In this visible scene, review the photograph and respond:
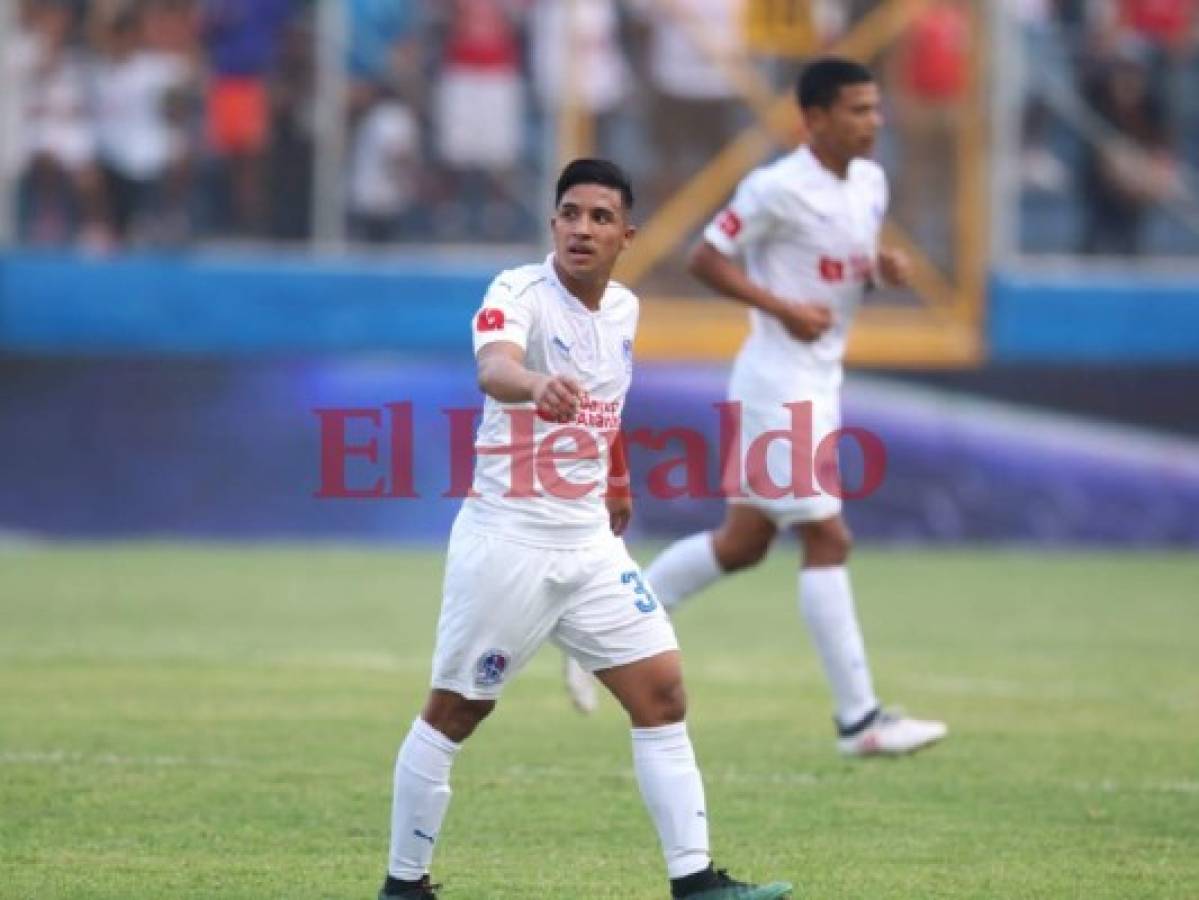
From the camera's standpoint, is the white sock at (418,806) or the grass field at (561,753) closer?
the white sock at (418,806)

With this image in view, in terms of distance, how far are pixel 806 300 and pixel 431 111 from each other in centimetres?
989

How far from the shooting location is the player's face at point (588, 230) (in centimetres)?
679

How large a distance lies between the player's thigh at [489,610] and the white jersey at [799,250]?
142 inches

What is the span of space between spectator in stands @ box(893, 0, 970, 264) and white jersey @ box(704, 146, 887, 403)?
1013cm

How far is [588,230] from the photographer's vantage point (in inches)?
267

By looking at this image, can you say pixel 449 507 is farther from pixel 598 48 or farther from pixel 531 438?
pixel 531 438

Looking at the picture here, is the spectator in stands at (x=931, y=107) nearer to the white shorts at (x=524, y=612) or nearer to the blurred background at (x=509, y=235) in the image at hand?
the blurred background at (x=509, y=235)

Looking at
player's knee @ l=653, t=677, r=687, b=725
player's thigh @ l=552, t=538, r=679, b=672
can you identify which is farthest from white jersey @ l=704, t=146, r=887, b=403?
player's knee @ l=653, t=677, r=687, b=725

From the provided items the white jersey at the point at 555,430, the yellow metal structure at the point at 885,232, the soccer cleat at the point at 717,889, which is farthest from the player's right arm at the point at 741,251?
the yellow metal structure at the point at 885,232

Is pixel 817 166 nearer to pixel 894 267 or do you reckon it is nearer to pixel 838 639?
pixel 894 267

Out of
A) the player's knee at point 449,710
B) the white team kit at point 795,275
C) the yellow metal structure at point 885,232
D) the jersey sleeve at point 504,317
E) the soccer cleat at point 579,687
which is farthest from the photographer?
the yellow metal structure at point 885,232

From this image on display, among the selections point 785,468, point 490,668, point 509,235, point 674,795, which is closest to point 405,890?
point 490,668

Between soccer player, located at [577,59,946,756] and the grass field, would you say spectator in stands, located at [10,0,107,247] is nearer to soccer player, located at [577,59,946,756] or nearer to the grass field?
the grass field

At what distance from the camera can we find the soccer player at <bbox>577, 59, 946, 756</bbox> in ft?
33.0
